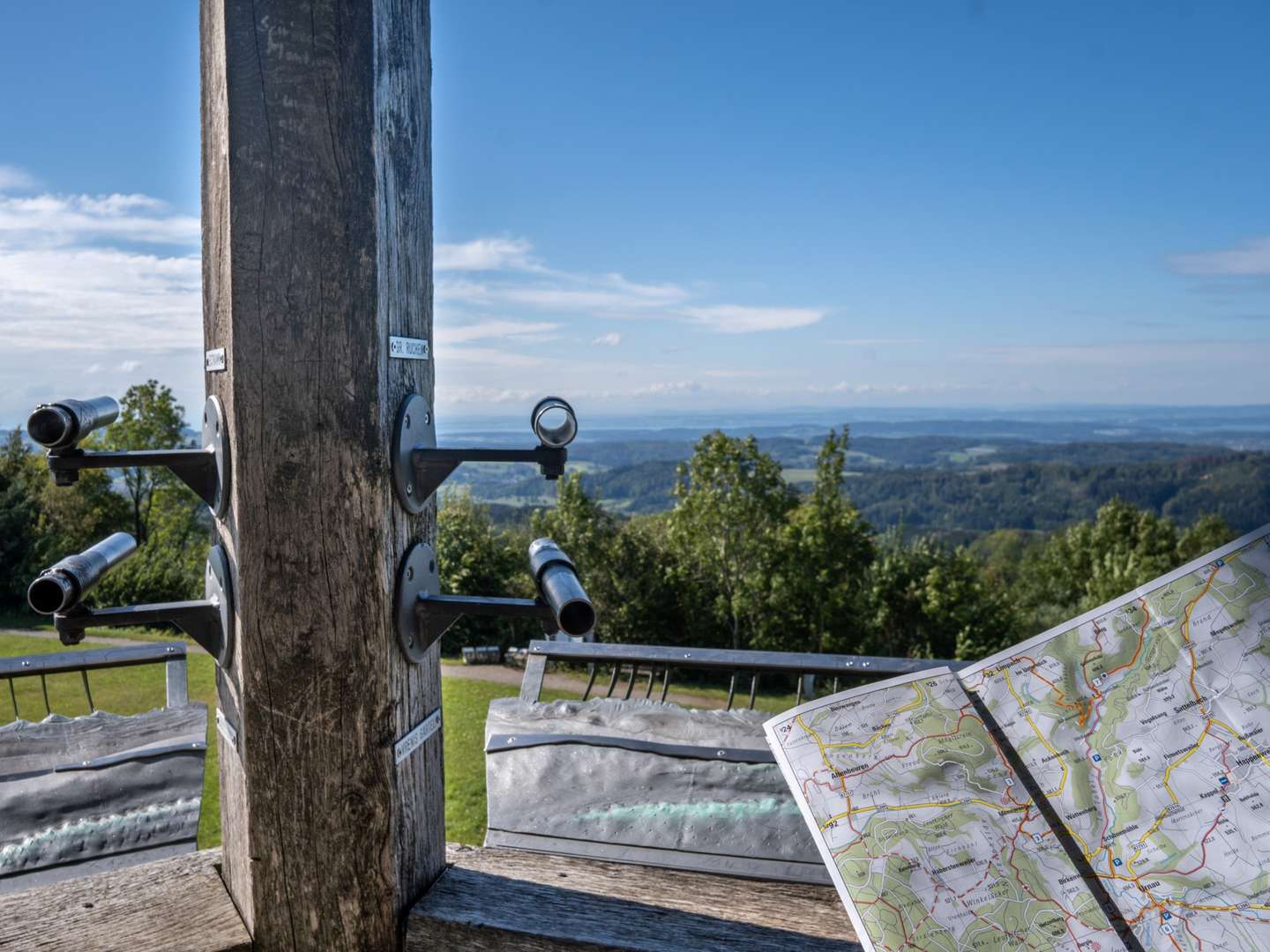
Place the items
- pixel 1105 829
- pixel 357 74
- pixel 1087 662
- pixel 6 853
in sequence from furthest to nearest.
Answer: pixel 6 853, pixel 357 74, pixel 1087 662, pixel 1105 829

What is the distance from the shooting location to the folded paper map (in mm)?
1102

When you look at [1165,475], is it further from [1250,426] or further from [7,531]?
[7,531]

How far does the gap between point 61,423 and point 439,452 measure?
56 cm

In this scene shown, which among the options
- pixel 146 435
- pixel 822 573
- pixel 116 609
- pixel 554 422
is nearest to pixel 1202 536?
pixel 822 573

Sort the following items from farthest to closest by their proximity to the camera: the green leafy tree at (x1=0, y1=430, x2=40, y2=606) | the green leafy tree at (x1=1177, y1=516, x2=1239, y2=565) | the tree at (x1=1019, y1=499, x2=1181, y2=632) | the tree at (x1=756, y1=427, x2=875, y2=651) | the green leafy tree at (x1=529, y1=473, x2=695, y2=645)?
the green leafy tree at (x1=1177, y1=516, x2=1239, y2=565)
the tree at (x1=1019, y1=499, x2=1181, y2=632)
the tree at (x1=756, y1=427, x2=875, y2=651)
the green leafy tree at (x1=529, y1=473, x2=695, y2=645)
the green leafy tree at (x1=0, y1=430, x2=40, y2=606)

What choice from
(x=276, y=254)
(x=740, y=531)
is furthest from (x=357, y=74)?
(x=740, y=531)

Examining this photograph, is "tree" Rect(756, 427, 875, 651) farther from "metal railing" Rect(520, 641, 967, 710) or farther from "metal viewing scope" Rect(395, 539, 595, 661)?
"metal viewing scope" Rect(395, 539, 595, 661)

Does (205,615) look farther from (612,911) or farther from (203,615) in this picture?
(612,911)

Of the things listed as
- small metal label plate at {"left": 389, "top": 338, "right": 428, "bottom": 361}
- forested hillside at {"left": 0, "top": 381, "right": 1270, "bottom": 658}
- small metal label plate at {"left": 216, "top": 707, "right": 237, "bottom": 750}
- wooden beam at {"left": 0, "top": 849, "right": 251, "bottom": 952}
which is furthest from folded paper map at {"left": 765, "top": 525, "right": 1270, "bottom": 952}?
forested hillside at {"left": 0, "top": 381, "right": 1270, "bottom": 658}

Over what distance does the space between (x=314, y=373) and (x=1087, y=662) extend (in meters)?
1.22

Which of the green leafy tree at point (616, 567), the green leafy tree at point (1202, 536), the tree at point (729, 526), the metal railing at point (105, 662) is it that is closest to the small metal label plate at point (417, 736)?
the metal railing at point (105, 662)

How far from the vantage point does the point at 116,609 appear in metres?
1.41

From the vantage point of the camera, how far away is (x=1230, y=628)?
4.00ft

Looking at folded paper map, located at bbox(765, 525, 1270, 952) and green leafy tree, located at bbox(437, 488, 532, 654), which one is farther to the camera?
green leafy tree, located at bbox(437, 488, 532, 654)
